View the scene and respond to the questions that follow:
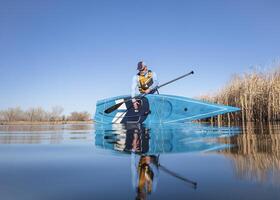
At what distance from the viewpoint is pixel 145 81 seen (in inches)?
313

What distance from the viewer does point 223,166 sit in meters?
1.47

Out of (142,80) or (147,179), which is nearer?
(147,179)

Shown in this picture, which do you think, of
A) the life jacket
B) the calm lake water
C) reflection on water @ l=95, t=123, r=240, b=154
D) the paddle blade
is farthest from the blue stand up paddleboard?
the calm lake water

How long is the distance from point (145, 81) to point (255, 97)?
10.5 meters

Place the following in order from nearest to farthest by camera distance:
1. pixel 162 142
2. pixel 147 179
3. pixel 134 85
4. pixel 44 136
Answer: pixel 147 179 → pixel 162 142 → pixel 44 136 → pixel 134 85

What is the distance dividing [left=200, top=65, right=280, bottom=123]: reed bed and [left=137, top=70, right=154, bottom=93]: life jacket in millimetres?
7485

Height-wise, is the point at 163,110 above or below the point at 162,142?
above

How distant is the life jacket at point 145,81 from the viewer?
311 inches

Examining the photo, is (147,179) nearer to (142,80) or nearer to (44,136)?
(44,136)

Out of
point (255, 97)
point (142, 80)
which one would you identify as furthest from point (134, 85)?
point (255, 97)

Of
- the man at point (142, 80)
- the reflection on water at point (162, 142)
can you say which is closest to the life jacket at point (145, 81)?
the man at point (142, 80)

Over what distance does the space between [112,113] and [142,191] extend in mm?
8206

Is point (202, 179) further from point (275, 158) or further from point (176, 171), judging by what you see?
point (275, 158)

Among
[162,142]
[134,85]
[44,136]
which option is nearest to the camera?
[162,142]
